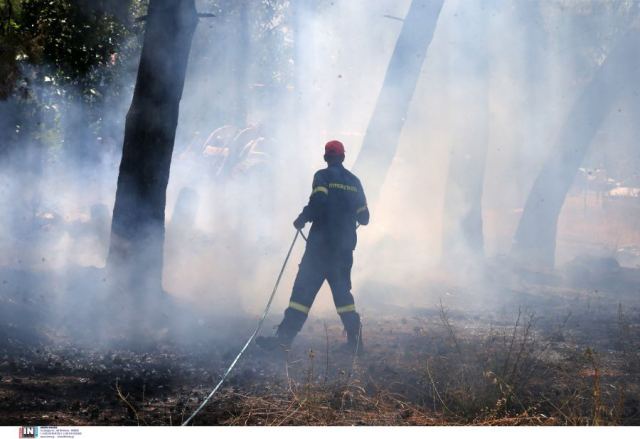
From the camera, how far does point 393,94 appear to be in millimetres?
10703

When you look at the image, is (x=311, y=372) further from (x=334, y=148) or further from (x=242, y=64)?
(x=242, y=64)

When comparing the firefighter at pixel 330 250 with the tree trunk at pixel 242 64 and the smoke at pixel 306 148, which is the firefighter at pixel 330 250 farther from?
the tree trunk at pixel 242 64

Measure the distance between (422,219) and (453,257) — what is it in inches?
95.0

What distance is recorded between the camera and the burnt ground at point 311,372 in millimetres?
5047

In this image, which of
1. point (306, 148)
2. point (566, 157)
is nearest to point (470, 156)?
point (566, 157)

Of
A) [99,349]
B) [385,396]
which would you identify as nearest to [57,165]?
[99,349]

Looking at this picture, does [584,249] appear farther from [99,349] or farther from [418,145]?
[99,349]

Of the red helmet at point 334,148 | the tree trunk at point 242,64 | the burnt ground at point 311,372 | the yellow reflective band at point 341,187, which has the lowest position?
the burnt ground at point 311,372

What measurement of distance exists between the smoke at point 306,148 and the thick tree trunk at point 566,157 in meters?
0.73

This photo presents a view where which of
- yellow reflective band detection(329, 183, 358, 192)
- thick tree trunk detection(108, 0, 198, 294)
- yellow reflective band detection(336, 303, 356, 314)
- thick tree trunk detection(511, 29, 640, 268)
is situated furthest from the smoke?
yellow reflective band detection(329, 183, 358, 192)

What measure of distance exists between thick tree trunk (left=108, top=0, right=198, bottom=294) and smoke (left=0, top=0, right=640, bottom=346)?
570 millimetres

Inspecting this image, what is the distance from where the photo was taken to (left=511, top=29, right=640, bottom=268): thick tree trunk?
12297mm
